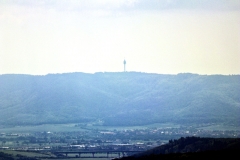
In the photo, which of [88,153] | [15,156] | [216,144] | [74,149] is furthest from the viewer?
[74,149]

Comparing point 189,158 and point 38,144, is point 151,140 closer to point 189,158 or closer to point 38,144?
point 38,144

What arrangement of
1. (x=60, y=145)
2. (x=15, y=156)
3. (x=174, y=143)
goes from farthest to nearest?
(x=60, y=145) < (x=15, y=156) < (x=174, y=143)

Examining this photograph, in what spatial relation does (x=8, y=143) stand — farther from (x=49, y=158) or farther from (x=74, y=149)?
(x=49, y=158)

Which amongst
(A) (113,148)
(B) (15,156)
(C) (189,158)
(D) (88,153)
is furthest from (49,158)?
(C) (189,158)

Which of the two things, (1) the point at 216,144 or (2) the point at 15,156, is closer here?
(1) the point at 216,144

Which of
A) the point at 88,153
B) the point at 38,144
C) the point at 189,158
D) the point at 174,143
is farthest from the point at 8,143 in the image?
the point at 189,158

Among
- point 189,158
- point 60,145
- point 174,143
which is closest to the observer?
point 189,158

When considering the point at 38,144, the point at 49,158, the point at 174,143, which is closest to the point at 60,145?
the point at 38,144

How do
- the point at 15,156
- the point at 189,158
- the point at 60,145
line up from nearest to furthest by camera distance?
1. the point at 189,158
2. the point at 15,156
3. the point at 60,145

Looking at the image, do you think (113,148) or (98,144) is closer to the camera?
(113,148)
